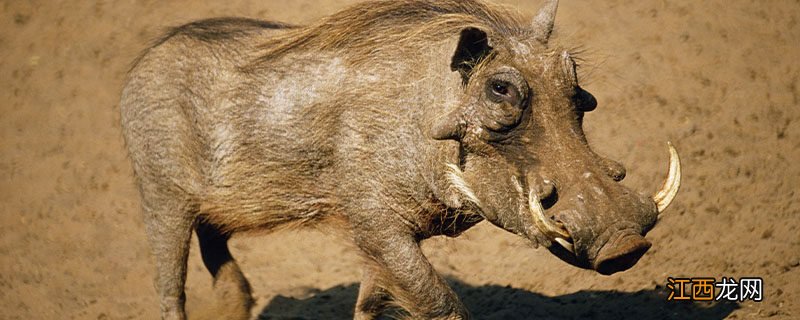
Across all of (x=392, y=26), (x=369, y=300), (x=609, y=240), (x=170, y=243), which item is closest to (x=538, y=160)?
(x=609, y=240)

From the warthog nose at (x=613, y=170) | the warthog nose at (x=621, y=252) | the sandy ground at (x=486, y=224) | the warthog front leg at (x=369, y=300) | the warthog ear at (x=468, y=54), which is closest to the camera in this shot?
the warthog nose at (x=621, y=252)

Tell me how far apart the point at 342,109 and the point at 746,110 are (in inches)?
136

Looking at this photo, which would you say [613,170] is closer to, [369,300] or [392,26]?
[392,26]

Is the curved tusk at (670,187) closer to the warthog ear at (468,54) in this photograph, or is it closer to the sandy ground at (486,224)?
the warthog ear at (468,54)

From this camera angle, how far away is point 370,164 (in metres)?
3.83

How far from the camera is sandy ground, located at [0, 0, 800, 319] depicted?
18.0 ft

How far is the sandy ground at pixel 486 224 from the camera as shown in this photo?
5.47 metres

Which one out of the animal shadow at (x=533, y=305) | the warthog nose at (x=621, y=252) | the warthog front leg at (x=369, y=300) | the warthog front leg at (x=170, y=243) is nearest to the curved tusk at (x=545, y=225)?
the warthog nose at (x=621, y=252)

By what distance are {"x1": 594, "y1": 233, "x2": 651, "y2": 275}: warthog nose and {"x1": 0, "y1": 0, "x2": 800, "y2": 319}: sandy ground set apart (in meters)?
1.98

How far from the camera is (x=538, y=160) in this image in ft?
11.3

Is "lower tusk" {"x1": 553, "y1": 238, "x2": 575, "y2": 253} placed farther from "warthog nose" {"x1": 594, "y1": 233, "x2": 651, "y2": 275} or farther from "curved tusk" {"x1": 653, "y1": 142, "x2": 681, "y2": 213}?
"curved tusk" {"x1": 653, "y1": 142, "x2": 681, "y2": 213}

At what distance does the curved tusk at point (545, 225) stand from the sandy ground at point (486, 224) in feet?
6.41

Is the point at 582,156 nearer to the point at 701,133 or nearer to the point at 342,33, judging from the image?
the point at 342,33

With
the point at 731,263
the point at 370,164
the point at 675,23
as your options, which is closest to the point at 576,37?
the point at 675,23
